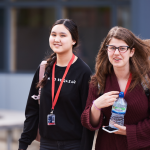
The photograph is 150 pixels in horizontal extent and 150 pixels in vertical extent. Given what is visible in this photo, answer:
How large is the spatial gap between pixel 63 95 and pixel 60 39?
1.77ft

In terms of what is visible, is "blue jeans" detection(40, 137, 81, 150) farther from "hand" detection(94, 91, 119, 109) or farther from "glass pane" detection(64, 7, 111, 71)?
"glass pane" detection(64, 7, 111, 71)

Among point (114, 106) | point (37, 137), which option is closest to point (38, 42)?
point (37, 137)

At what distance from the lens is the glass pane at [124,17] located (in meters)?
8.52

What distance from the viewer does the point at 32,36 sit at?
8992mm

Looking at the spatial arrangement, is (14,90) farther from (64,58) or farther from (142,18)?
(64,58)

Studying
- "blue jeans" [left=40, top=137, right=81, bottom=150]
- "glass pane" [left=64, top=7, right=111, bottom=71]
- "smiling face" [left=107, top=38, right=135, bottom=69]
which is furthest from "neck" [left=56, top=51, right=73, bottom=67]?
"glass pane" [left=64, top=7, right=111, bottom=71]

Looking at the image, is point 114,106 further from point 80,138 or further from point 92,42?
point 92,42

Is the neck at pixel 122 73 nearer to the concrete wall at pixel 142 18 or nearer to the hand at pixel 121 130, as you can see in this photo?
the hand at pixel 121 130

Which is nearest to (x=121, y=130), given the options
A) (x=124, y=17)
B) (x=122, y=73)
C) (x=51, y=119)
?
(x=122, y=73)

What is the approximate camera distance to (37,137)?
10.6 feet

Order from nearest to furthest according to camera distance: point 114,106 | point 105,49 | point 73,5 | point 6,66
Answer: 1. point 114,106
2. point 105,49
3. point 73,5
4. point 6,66

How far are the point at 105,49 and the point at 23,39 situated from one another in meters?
6.73

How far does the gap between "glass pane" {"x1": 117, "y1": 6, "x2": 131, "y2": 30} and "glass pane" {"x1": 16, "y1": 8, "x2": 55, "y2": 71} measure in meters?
1.89

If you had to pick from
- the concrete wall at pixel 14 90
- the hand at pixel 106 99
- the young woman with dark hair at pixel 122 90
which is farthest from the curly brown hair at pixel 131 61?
the concrete wall at pixel 14 90
